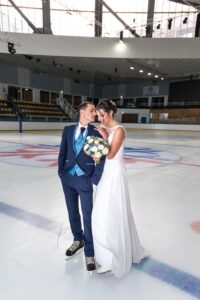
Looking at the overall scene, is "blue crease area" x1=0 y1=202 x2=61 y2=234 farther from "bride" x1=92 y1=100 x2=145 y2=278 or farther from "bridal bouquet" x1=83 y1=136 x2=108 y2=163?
"bridal bouquet" x1=83 y1=136 x2=108 y2=163

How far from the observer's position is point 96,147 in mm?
1535

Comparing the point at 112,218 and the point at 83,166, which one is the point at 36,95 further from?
the point at 112,218

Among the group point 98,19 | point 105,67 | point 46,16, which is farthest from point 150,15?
point 46,16

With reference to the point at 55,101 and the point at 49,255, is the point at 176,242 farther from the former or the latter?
the point at 55,101

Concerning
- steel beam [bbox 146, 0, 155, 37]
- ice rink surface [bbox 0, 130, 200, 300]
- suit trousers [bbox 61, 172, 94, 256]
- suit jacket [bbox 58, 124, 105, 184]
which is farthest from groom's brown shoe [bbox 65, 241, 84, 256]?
steel beam [bbox 146, 0, 155, 37]

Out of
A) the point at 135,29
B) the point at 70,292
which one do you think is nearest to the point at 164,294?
the point at 70,292

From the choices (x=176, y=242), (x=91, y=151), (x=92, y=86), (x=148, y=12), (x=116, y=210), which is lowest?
(x=176, y=242)

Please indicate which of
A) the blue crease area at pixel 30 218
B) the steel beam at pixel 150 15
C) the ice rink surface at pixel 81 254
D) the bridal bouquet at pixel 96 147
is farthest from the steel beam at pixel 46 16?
the bridal bouquet at pixel 96 147

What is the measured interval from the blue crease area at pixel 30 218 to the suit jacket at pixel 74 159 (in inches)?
34.6

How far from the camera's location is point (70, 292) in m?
1.55

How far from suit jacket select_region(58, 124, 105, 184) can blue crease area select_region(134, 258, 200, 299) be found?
0.72 metres

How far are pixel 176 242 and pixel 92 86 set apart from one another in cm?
3127

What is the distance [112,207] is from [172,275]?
0.62 metres

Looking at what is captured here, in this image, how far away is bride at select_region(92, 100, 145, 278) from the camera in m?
1.67
